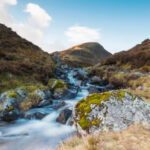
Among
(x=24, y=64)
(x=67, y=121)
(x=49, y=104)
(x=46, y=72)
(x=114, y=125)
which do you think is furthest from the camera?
(x=46, y=72)

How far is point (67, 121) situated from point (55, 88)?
9.60 meters

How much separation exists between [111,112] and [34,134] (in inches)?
228

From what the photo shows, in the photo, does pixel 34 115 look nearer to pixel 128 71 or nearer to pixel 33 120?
pixel 33 120

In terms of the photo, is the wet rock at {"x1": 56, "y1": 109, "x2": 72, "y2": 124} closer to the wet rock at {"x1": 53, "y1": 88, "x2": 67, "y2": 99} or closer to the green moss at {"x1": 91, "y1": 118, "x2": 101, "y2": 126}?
the green moss at {"x1": 91, "y1": 118, "x2": 101, "y2": 126}

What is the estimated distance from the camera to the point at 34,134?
49.6 ft

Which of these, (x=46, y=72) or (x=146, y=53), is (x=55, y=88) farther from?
(x=146, y=53)

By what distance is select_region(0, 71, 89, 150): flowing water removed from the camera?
13.0 meters

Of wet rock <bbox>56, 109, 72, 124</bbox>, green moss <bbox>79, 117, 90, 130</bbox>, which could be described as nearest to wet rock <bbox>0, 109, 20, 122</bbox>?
wet rock <bbox>56, 109, 72, 124</bbox>

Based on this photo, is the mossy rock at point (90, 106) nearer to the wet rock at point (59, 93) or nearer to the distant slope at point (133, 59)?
the wet rock at point (59, 93)

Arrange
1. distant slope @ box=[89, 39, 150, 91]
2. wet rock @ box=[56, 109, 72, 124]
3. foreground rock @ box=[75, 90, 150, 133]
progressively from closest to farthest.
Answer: foreground rock @ box=[75, 90, 150, 133] → wet rock @ box=[56, 109, 72, 124] → distant slope @ box=[89, 39, 150, 91]

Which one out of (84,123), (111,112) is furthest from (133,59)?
(84,123)

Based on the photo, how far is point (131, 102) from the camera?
37.6ft

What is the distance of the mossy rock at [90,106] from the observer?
10.9 metres

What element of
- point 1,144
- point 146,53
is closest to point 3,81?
point 1,144
